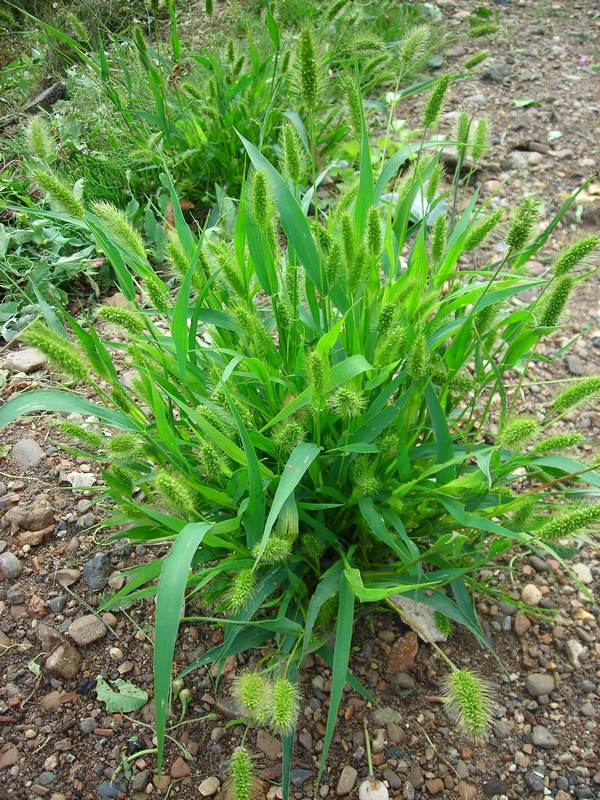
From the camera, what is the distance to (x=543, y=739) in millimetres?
1509

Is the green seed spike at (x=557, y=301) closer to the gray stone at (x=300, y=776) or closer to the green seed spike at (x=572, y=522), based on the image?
the green seed spike at (x=572, y=522)

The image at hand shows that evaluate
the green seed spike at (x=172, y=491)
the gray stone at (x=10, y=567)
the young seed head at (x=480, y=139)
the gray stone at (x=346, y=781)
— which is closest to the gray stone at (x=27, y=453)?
the gray stone at (x=10, y=567)

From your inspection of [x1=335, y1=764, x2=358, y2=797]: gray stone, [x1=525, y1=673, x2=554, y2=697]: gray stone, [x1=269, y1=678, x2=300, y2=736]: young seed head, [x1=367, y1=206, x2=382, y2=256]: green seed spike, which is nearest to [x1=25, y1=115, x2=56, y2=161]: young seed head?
[x1=367, y1=206, x2=382, y2=256]: green seed spike

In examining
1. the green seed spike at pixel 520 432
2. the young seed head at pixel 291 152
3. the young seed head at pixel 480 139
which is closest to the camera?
the green seed spike at pixel 520 432

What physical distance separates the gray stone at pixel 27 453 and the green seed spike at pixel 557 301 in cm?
166

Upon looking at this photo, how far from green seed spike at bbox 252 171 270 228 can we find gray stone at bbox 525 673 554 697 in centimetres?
126

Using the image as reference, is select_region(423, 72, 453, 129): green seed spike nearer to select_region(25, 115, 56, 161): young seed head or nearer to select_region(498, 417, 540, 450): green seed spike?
select_region(498, 417, 540, 450): green seed spike

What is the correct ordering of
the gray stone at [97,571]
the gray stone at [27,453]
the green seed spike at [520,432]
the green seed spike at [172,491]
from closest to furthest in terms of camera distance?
the green seed spike at [172,491]
the green seed spike at [520,432]
the gray stone at [97,571]
the gray stone at [27,453]

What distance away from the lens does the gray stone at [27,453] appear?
2.19 metres

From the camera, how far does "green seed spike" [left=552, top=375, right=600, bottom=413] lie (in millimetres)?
1256

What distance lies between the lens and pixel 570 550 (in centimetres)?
154

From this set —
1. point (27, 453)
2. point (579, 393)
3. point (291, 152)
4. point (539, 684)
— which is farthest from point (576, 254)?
point (27, 453)

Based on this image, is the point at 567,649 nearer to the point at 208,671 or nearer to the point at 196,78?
the point at 208,671

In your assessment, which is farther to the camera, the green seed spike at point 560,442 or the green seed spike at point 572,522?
the green seed spike at point 560,442
